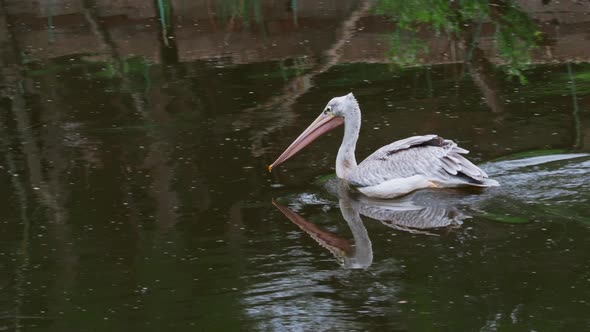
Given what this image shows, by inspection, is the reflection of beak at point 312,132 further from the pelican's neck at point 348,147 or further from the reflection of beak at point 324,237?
the reflection of beak at point 324,237

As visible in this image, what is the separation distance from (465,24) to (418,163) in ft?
16.0

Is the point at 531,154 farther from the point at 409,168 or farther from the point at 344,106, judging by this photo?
the point at 344,106

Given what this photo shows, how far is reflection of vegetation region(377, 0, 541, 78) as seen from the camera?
1161cm

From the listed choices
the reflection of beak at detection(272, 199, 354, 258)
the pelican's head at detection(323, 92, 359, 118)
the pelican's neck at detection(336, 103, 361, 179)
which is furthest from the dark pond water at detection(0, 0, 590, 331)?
the pelican's head at detection(323, 92, 359, 118)

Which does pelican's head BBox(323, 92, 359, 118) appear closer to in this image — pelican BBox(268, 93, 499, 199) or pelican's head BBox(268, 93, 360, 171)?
pelican's head BBox(268, 93, 360, 171)

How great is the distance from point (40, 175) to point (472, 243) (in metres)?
3.67

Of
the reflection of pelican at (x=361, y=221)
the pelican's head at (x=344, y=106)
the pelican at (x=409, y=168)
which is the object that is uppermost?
the pelican's head at (x=344, y=106)

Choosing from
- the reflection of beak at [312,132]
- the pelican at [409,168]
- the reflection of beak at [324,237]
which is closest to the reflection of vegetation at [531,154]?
the pelican at [409,168]

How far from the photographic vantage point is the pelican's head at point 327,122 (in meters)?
8.59

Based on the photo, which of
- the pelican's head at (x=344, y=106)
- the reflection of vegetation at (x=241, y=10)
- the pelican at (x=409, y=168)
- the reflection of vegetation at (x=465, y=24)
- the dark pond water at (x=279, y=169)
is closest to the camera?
the dark pond water at (x=279, y=169)

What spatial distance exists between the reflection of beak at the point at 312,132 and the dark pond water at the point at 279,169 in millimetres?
191

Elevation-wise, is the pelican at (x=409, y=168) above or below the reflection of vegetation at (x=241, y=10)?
Result: below

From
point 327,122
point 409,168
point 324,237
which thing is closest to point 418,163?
point 409,168

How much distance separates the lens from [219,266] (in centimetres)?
672
